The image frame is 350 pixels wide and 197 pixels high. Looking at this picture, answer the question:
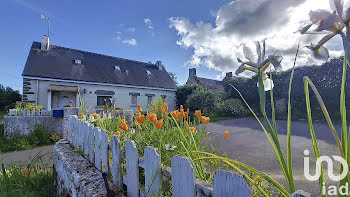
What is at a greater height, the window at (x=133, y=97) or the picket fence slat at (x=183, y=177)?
the window at (x=133, y=97)

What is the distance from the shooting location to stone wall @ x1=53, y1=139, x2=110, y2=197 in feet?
5.13

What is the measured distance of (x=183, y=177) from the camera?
964mm

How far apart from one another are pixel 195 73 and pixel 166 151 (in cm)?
2179

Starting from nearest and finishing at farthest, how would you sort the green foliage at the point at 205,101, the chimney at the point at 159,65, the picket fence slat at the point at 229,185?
the picket fence slat at the point at 229,185 → the green foliage at the point at 205,101 → the chimney at the point at 159,65

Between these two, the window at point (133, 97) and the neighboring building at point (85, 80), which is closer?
the neighboring building at point (85, 80)

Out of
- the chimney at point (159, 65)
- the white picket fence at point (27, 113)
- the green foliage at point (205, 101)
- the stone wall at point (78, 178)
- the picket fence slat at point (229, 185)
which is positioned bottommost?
the stone wall at point (78, 178)

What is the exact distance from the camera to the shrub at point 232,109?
12.2 metres

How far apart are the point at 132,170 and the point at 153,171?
30 centimetres

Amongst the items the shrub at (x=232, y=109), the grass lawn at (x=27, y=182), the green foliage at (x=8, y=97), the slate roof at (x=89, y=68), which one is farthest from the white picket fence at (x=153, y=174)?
the green foliage at (x=8, y=97)

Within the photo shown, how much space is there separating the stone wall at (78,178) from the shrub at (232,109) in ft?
36.8

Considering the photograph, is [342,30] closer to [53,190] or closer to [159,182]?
[159,182]

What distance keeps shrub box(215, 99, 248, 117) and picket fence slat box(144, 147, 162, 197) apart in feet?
38.8

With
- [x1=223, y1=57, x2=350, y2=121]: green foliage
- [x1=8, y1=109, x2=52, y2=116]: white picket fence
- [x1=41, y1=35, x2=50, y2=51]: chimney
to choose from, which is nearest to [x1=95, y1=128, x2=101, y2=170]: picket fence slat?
[x1=8, y1=109, x2=52, y2=116]: white picket fence

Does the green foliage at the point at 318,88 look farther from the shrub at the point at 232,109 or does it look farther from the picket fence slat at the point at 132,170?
the picket fence slat at the point at 132,170
